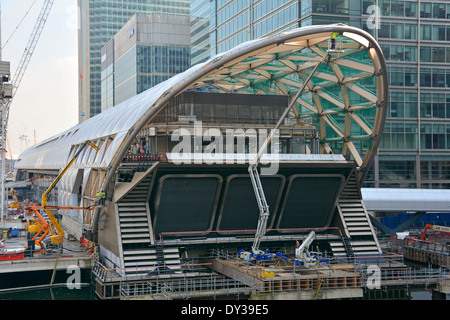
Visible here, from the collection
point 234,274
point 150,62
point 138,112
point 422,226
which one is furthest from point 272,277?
point 150,62

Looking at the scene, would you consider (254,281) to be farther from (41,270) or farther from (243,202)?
(41,270)

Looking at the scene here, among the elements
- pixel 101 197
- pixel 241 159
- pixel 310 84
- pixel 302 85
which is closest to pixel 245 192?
pixel 241 159

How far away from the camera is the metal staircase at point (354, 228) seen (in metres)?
56.1

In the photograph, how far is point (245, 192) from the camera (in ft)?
177

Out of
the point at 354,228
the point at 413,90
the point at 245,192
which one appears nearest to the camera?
the point at 245,192

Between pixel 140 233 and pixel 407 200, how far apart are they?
35619 millimetres

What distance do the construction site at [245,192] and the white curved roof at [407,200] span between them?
10.5 metres

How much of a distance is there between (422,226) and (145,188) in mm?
46640

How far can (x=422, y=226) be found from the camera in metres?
82.6

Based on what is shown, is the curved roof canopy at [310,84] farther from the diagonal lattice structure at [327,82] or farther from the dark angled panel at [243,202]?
the dark angled panel at [243,202]

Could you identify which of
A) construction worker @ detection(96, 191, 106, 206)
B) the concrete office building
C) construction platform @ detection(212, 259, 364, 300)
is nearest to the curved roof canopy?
construction worker @ detection(96, 191, 106, 206)

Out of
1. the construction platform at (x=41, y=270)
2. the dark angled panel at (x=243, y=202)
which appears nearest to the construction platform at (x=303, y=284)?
the dark angled panel at (x=243, y=202)

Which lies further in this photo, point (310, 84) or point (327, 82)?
point (310, 84)

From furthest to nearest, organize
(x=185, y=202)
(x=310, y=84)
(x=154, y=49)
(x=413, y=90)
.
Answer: (x=154, y=49) → (x=413, y=90) → (x=310, y=84) → (x=185, y=202)
